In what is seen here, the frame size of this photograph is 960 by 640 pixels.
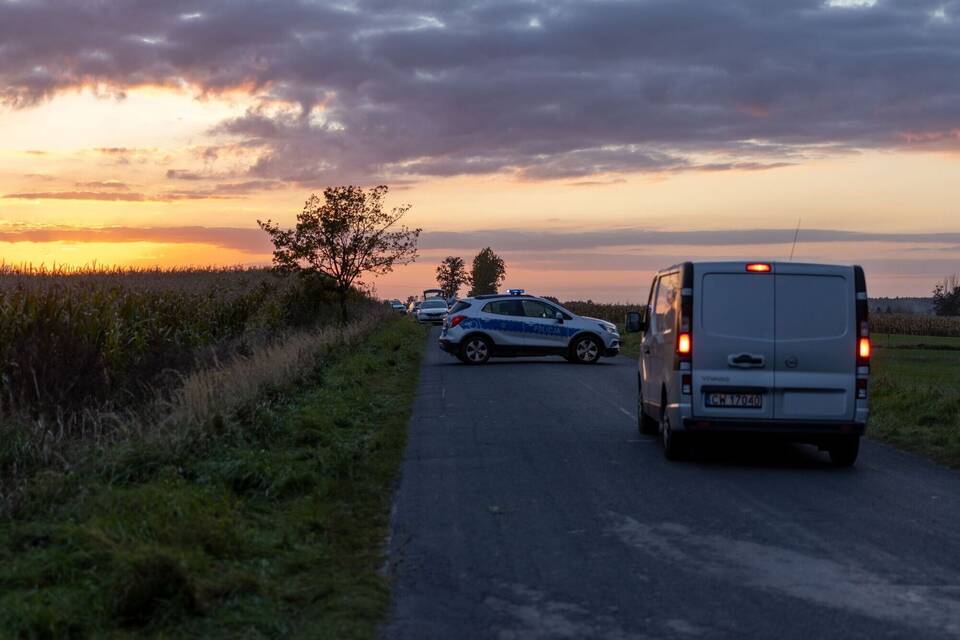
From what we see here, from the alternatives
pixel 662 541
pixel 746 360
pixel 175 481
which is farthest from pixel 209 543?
pixel 746 360

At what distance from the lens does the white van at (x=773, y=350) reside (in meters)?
12.0

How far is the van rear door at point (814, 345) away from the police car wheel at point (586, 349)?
1876cm

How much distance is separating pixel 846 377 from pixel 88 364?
1076 cm

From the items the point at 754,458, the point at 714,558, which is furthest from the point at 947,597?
the point at 754,458

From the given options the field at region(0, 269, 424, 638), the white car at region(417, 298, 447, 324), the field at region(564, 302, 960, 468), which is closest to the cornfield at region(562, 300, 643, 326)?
the white car at region(417, 298, 447, 324)

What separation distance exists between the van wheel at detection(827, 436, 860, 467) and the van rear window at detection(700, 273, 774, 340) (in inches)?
58.9

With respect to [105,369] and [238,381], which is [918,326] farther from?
[105,369]

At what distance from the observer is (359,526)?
8789 mm

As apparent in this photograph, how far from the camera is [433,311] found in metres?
72.2

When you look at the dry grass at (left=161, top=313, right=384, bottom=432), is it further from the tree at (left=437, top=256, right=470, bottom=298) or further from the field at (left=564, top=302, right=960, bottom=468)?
the tree at (left=437, top=256, right=470, bottom=298)

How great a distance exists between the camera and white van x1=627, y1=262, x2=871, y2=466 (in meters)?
12.0

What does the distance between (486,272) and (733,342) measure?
5856 inches

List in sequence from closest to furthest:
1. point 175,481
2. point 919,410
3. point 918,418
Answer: point 175,481 → point 918,418 → point 919,410

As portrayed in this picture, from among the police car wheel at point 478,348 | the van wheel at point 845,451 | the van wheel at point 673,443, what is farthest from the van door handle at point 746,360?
the police car wheel at point 478,348
